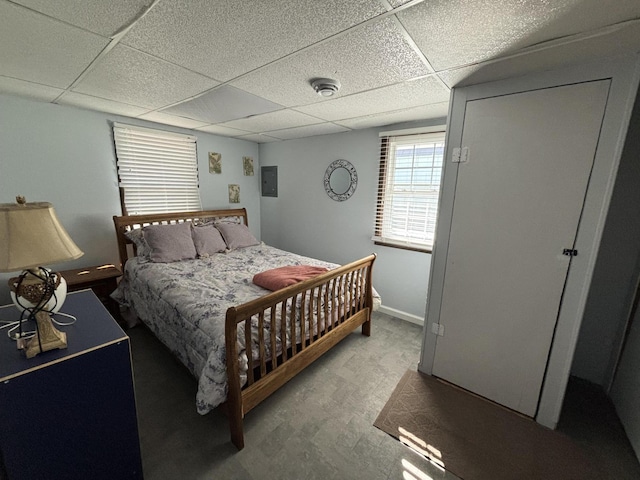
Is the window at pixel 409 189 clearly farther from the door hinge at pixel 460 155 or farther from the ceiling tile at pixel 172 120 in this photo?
the ceiling tile at pixel 172 120

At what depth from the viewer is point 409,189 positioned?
112 inches

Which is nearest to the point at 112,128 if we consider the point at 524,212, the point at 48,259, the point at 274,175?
the point at 274,175

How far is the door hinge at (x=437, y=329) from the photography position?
204 centimetres

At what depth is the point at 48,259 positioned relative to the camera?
3.32 feet

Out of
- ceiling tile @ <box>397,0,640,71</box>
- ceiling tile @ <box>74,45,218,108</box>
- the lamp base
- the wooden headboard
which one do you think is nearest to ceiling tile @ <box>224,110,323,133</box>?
ceiling tile @ <box>74,45,218,108</box>

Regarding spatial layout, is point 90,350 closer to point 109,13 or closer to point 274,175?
point 109,13

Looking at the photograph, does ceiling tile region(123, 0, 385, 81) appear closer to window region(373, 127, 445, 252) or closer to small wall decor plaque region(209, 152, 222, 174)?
window region(373, 127, 445, 252)

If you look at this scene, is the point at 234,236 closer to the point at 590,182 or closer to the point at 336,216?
the point at 336,216

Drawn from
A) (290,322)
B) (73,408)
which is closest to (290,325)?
(290,322)

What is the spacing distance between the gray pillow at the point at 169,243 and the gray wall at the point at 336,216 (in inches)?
58.8

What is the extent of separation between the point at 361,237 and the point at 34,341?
281cm

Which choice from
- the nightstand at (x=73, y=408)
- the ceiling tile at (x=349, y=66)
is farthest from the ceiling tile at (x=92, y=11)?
the nightstand at (x=73, y=408)

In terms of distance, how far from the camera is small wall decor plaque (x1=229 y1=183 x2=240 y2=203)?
12.7 ft

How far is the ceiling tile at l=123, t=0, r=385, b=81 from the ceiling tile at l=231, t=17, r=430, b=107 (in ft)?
0.29
